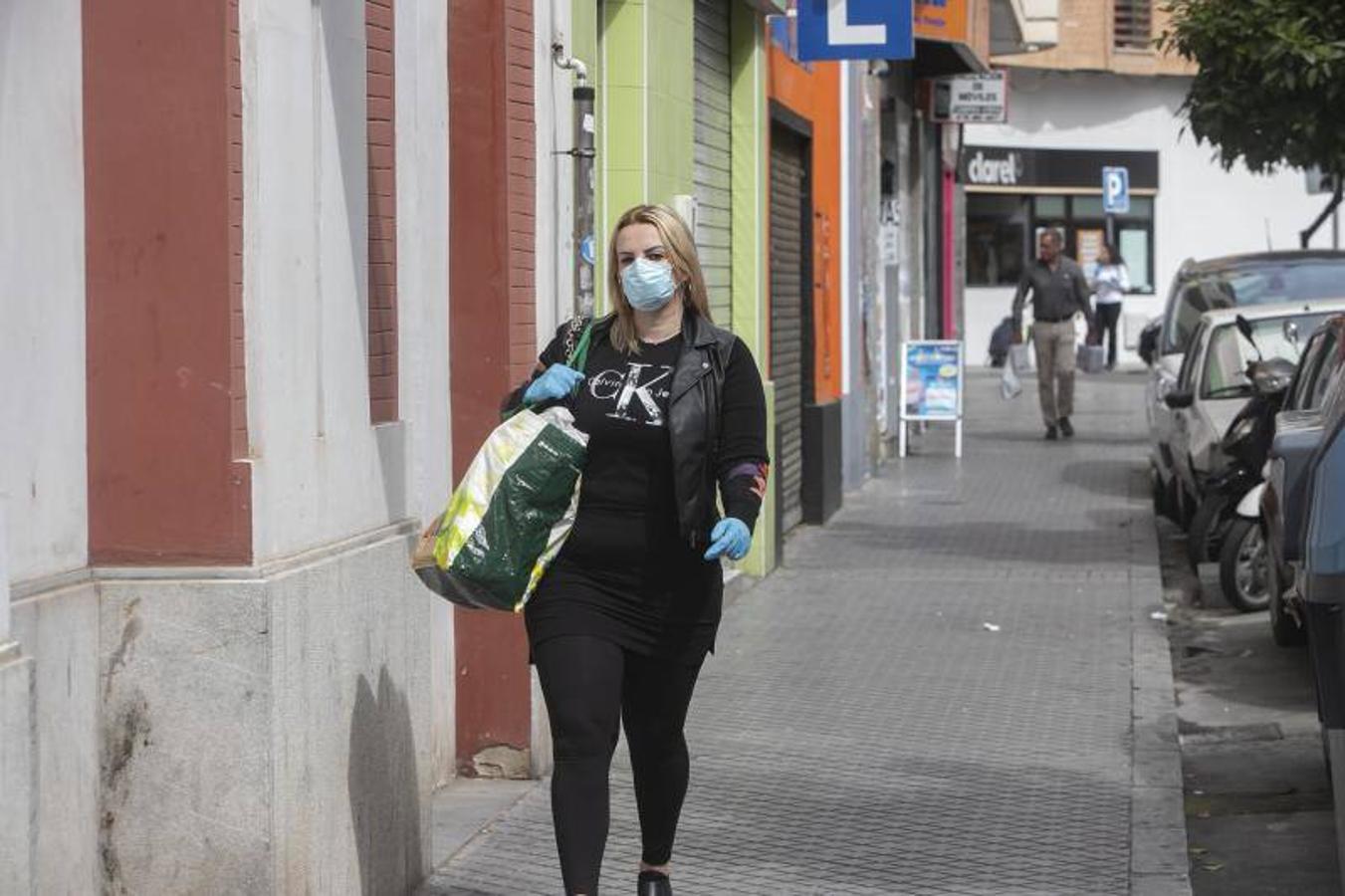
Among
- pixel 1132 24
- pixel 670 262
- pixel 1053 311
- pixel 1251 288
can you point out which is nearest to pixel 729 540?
pixel 670 262

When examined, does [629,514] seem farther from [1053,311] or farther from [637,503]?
[1053,311]

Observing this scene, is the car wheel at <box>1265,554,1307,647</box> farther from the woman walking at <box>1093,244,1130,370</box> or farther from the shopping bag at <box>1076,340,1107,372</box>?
the woman walking at <box>1093,244,1130,370</box>

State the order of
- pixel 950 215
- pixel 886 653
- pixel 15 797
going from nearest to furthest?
pixel 15 797, pixel 886 653, pixel 950 215

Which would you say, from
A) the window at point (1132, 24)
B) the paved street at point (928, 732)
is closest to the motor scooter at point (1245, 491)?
the paved street at point (928, 732)

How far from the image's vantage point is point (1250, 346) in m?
16.0

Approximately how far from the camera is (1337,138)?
603 inches

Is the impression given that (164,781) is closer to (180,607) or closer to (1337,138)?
(180,607)

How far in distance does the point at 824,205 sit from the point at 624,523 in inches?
478

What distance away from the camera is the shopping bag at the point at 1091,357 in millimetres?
38781

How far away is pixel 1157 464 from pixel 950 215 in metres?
17.9

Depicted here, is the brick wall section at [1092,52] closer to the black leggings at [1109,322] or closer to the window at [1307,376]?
the black leggings at [1109,322]

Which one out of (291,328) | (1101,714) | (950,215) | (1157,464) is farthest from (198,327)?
(950,215)

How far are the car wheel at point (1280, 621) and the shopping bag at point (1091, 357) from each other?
88.2ft

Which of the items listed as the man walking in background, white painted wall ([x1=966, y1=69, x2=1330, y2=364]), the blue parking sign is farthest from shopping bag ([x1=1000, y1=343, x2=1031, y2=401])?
white painted wall ([x1=966, y1=69, x2=1330, y2=364])
